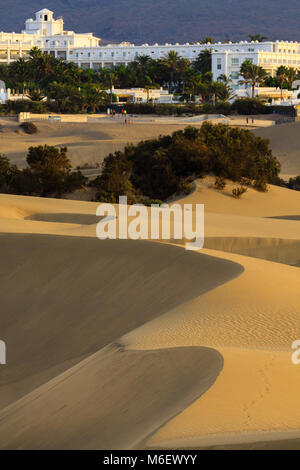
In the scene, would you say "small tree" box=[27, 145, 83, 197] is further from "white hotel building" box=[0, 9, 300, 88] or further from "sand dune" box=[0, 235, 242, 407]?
"white hotel building" box=[0, 9, 300, 88]

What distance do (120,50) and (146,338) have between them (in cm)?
12361

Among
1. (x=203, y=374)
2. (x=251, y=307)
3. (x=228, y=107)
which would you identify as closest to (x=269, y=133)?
(x=228, y=107)

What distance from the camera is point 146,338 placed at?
10125 mm

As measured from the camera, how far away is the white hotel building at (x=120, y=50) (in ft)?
363

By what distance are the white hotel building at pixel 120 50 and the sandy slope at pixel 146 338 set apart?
9129 cm

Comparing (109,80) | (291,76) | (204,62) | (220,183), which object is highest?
(204,62)

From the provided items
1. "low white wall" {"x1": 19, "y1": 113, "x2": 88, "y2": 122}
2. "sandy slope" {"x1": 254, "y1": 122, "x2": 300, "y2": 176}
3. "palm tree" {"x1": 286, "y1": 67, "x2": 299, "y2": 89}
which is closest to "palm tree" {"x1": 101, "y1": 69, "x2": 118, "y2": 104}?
"low white wall" {"x1": 19, "y1": 113, "x2": 88, "y2": 122}

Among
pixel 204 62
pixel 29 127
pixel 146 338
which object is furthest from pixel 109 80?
pixel 146 338

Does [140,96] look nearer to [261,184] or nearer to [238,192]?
[261,184]

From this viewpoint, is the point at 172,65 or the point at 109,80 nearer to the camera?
the point at 109,80

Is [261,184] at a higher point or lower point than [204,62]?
lower

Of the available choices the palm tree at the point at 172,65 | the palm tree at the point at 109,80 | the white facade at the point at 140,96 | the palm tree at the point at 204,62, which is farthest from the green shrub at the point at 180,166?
the palm tree at the point at 204,62

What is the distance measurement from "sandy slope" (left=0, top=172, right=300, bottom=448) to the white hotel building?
300ft
